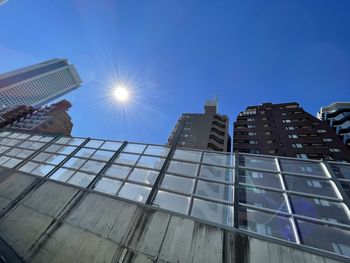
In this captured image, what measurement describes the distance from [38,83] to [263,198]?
16704 cm

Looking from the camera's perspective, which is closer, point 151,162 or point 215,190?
point 215,190

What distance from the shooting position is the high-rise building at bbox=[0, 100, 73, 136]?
5981cm

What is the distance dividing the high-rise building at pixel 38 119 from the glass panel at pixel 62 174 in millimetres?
55379

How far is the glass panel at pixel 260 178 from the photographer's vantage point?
8094 mm

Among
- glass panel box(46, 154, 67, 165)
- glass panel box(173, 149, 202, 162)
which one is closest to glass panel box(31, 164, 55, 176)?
glass panel box(46, 154, 67, 165)

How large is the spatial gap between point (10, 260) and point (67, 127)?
266 ft

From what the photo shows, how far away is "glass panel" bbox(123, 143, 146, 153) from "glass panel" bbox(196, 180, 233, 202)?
14.8 ft

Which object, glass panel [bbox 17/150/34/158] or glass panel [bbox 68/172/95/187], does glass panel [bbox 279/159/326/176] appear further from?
glass panel [bbox 17/150/34/158]

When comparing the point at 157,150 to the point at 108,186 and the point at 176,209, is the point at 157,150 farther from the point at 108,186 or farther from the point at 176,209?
the point at 176,209

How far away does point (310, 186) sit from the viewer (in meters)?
7.23

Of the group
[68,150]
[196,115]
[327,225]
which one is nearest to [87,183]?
[68,150]

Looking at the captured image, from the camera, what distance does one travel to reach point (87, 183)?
9.68 metres

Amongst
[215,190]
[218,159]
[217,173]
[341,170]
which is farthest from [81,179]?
[341,170]

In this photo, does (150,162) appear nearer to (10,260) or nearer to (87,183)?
(87,183)
